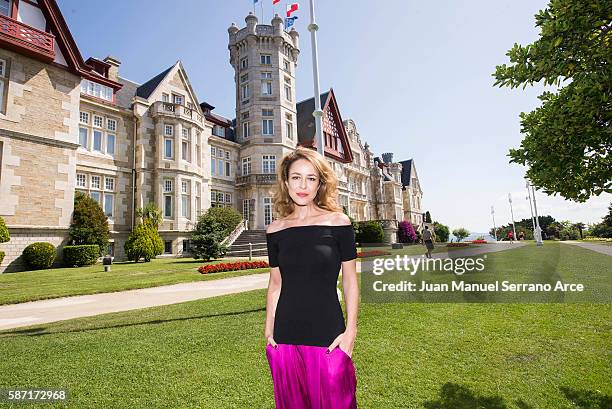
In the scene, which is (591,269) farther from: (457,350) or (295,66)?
(295,66)

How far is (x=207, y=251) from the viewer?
17.8 metres

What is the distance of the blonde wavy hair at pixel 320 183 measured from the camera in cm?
229

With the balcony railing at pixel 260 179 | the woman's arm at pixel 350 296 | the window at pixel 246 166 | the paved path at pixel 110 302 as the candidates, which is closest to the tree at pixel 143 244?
the balcony railing at pixel 260 179

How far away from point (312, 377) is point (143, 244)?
20654 millimetres

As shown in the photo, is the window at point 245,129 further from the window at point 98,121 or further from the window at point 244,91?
the window at point 98,121

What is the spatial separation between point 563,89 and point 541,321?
381cm

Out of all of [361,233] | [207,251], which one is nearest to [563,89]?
[207,251]

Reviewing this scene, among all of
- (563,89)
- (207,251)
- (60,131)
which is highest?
(60,131)

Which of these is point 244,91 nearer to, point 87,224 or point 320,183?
point 87,224

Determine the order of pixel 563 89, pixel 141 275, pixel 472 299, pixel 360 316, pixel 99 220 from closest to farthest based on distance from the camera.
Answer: pixel 563 89 < pixel 360 316 < pixel 472 299 < pixel 141 275 < pixel 99 220

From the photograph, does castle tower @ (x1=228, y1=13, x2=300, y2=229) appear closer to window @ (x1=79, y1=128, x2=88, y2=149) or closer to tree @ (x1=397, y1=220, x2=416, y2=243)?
window @ (x1=79, y1=128, x2=88, y2=149)

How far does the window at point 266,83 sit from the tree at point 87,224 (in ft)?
61.5

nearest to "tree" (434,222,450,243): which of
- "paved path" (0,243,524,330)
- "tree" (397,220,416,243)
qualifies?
"tree" (397,220,416,243)

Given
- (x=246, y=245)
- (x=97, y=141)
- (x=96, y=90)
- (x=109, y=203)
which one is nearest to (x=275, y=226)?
(x=246, y=245)
